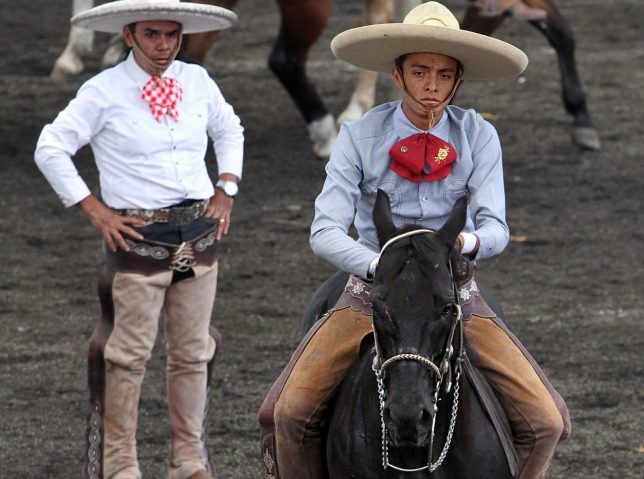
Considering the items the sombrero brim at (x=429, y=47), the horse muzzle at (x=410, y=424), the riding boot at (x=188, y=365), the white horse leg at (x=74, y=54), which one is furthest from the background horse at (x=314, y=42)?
the horse muzzle at (x=410, y=424)

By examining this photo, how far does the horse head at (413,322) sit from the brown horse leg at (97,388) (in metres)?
2.32

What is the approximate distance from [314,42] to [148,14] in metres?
5.22

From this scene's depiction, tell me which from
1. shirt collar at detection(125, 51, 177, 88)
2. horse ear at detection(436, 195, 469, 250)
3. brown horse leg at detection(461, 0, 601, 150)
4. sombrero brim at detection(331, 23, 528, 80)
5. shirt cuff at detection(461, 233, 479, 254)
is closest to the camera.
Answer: horse ear at detection(436, 195, 469, 250)

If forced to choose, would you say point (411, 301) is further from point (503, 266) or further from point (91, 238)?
point (91, 238)

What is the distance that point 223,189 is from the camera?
6.29 m

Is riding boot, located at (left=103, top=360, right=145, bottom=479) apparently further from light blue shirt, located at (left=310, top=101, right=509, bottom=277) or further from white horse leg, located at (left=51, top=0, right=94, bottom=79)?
white horse leg, located at (left=51, top=0, right=94, bottom=79)

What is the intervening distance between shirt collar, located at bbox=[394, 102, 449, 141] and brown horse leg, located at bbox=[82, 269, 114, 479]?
189cm

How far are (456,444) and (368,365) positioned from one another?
366 millimetres

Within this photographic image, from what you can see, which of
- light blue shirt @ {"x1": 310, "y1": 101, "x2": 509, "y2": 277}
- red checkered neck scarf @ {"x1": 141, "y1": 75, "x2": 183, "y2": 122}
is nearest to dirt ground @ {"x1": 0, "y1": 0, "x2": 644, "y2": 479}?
red checkered neck scarf @ {"x1": 141, "y1": 75, "x2": 183, "y2": 122}

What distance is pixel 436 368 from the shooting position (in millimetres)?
3975

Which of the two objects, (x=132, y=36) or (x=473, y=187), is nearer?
(x=473, y=187)

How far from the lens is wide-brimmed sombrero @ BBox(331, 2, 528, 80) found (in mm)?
4555

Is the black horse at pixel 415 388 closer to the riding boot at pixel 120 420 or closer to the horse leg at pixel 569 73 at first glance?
the riding boot at pixel 120 420

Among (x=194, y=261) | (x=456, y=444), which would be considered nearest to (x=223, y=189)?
(x=194, y=261)
